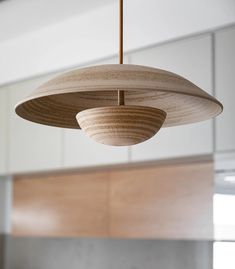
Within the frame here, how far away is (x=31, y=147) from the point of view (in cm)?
362

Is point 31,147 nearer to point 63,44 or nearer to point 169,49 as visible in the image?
point 63,44

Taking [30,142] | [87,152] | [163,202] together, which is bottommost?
[163,202]

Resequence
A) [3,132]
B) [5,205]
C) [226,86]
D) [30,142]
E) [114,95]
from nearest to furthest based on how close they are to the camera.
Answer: [114,95]
[226,86]
[30,142]
[3,132]
[5,205]

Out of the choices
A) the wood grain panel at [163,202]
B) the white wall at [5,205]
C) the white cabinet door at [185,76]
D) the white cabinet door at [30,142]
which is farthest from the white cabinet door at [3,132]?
the white cabinet door at [185,76]

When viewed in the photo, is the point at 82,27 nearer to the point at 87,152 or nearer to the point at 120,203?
the point at 87,152

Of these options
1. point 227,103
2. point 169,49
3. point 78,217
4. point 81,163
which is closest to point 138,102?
point 227,103

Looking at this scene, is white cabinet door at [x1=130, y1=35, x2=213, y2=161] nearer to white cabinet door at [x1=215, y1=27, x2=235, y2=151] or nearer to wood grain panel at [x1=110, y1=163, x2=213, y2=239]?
white cabinet door at [x1=215, y1=27, x2=235, y2=151]

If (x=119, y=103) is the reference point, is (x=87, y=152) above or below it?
above

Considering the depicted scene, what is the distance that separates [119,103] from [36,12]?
180 cm

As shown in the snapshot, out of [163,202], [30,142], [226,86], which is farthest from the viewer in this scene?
[30,142]

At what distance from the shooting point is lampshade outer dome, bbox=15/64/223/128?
1.38 m

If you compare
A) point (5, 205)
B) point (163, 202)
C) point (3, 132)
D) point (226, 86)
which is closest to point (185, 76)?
point (226, 86)

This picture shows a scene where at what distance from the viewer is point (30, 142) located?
3645 millimetres

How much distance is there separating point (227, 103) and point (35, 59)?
1.47 metres
